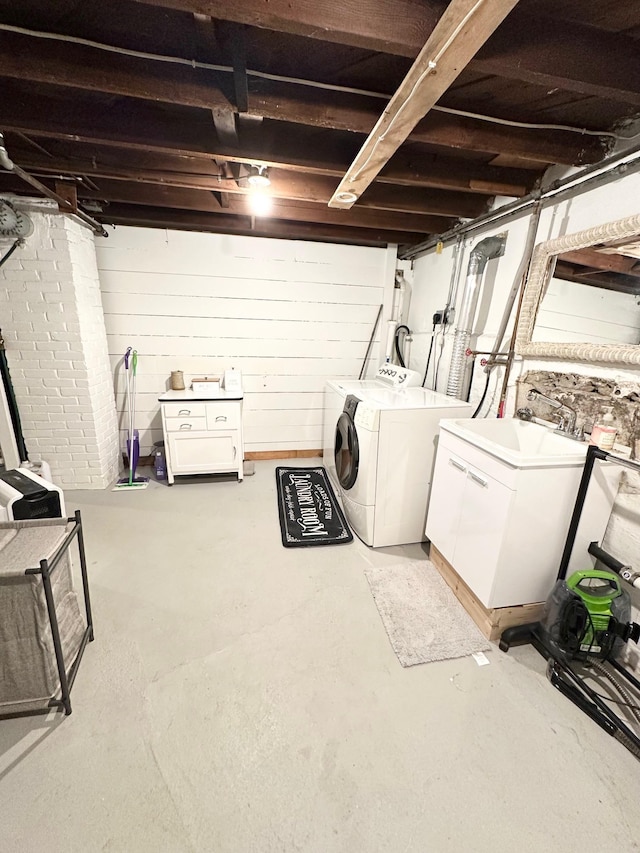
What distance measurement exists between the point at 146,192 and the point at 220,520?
2460 mm

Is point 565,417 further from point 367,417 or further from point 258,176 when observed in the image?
point 258,176

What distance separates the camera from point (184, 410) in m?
2.99

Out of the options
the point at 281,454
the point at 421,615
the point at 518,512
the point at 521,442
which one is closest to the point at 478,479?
the point at 518,512

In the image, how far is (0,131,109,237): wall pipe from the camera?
5.48ft

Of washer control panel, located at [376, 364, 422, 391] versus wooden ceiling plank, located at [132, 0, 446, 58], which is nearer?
wooden ceiling plank, located at [132, 0, 446, 58]

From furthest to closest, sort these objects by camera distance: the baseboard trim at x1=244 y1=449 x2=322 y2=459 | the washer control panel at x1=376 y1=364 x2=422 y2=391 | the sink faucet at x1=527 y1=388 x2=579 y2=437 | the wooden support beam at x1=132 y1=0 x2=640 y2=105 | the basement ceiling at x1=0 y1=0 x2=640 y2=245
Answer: the baseboard trim at x1=244 y1=449 x2=322 y2=459 → the washer control panel at x1=376 y1=364 x2=422 y2=391 → the sink faucet at x1=527 y1=388 x2=579 y2=437 → the basement ceiling at x1=0 y1=0 x2=640 y2=245 → the wooden support beam at x1=132 y1=0 x2=640 y2=105

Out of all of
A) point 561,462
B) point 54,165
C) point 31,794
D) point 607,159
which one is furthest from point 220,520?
point 607,159

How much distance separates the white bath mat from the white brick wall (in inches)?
102

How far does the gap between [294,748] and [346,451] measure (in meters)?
1.67

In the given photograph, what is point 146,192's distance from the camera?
2.48m

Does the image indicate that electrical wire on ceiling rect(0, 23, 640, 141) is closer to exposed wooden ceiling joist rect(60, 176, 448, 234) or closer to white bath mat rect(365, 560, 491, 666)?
exposed wooden ceiling joist rect(60, 176, 448, 234)

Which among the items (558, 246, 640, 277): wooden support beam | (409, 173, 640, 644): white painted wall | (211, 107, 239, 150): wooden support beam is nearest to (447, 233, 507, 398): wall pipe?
(409, 173, 640, 644): white painted wall

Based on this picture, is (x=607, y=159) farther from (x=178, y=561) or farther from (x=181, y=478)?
(x=181, y=478)

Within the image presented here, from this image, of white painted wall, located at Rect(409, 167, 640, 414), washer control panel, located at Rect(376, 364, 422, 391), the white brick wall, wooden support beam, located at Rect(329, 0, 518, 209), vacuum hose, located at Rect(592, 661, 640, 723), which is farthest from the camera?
washer control panel, located at Rect(376, 364, 422, 391)
